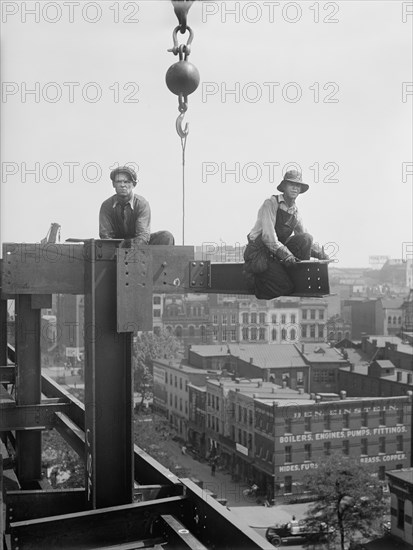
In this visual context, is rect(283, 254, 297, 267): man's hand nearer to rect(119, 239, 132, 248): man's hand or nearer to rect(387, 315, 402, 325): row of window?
rect(119, 239, 132, 248): man's hand

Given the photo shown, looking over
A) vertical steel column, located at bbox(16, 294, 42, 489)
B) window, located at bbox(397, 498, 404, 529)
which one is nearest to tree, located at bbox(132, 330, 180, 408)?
window, located at bbox(397, 498, 404, 529)

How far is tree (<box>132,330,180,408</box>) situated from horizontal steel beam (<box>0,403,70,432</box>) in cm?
4426

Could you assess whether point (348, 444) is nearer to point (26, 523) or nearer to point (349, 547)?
point (349, 547)

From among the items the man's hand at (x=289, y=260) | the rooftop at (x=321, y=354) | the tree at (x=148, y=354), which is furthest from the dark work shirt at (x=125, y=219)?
the tree at (x=148, y=354)

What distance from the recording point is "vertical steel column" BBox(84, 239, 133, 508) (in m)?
3.52

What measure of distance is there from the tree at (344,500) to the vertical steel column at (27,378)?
29.8 meters

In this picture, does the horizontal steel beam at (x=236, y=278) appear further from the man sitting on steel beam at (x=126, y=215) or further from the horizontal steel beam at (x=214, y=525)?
the horizontal steel beam at (x=214, y=525)

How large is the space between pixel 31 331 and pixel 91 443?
241 cm

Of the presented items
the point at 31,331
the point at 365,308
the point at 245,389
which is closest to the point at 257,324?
the point at 245,389

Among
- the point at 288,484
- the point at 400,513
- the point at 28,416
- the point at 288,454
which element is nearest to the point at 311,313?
the point at 288,454

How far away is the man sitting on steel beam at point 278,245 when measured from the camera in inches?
154

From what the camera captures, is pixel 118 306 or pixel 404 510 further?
pixel 404 510

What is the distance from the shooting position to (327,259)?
4.04 metres

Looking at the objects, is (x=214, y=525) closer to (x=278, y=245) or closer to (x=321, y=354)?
(x=278, y=245)
